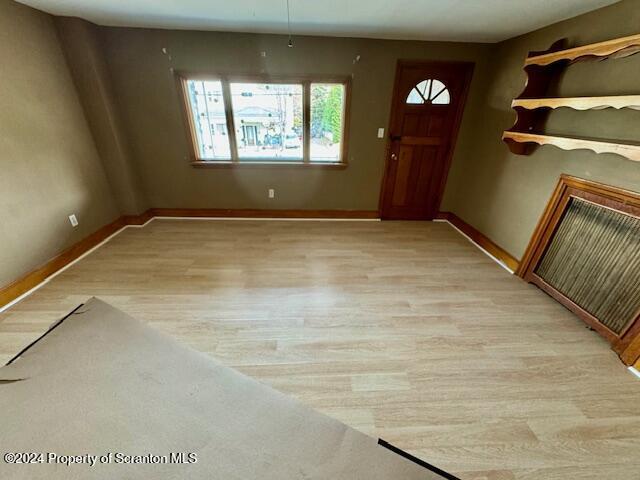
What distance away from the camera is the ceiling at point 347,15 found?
1999 mm

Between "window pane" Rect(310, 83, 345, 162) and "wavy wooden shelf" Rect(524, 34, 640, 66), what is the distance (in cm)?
197

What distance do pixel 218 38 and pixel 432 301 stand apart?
3.51m

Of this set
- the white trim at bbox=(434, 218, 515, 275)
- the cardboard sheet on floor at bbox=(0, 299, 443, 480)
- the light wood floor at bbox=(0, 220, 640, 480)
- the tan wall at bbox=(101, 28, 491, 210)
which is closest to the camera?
the cardboard sheet on floor at bbox=(0, 299, 443, 480)

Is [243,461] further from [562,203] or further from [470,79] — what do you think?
[470,79]

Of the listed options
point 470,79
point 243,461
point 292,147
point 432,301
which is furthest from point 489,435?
point 470,79

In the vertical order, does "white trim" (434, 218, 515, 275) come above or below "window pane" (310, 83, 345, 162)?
below

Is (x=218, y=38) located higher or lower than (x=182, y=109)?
higher

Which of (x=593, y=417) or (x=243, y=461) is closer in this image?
(x=243, y=461)

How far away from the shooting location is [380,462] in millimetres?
794

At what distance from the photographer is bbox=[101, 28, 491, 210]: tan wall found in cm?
284

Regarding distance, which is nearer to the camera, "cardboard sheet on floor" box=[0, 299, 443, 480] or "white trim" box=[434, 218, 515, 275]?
"cardboard sheet on floor" box=[0, 299, 443, 480]

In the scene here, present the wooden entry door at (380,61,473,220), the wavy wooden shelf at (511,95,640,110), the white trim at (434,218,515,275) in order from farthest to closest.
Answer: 1. the wooden entry door at (380,61,473,220)
2. the white trim at (434,218,515,275)
3. the wavy wooden shelf at (511,95,640,110)

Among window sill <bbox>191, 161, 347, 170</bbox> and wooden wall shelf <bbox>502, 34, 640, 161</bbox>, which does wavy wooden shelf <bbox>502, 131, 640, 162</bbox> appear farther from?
window sill <bbox>191, 161, 347, 170</bbox>

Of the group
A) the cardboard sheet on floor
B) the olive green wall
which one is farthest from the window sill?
the cardboard sheet on floor
